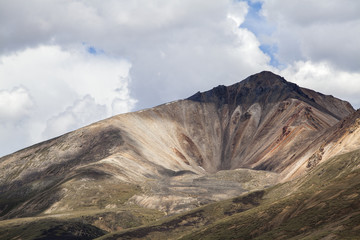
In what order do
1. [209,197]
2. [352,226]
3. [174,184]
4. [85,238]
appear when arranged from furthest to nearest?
[174,184] → [209,197] → [85,238] → [352,226]

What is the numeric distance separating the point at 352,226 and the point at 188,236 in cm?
4814

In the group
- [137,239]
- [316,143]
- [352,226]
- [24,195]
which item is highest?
[24,195]

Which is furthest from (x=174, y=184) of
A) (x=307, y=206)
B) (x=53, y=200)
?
(x=307, y=206)

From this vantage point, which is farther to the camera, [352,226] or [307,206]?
[307,206]

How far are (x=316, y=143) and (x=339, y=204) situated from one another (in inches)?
3983

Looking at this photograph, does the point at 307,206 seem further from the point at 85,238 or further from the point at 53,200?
the point at 53,200

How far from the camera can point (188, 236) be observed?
119 metres

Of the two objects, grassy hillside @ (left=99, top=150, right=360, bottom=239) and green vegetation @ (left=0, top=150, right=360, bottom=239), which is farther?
green vegetation @ (left=0, top=150, right=360, bottom=239)

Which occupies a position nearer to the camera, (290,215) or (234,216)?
(290,215)

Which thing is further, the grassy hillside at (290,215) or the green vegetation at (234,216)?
the green vegetation at (234,216)

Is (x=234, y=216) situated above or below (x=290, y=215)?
above

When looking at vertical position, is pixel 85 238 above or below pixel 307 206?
above

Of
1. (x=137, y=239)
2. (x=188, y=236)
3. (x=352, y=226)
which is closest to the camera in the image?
(x=352, y=226)

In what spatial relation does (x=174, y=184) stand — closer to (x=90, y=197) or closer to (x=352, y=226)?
(x=90, y=197)
